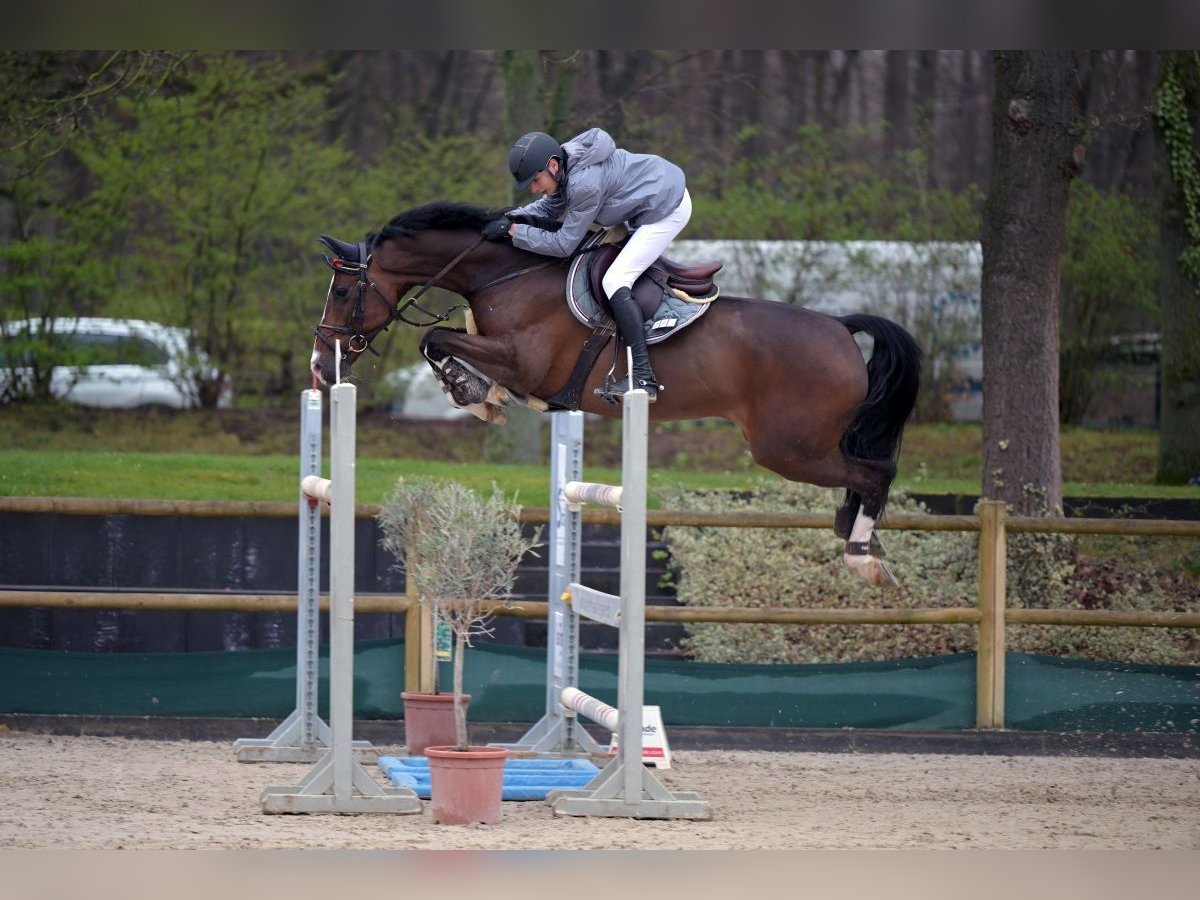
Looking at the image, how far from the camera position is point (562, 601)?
584 cm

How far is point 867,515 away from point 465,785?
5.78 ft

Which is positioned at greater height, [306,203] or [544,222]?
[306,203]

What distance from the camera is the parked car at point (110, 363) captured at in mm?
12164

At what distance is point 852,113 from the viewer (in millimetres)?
21812

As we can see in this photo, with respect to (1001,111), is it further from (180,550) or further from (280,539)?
(180,550)

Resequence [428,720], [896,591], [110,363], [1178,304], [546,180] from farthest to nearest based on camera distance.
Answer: [110,363] < [1178,304] < [896,591] < [428,720] < [546,180]

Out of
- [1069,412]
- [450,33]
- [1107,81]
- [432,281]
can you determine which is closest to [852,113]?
[1107,81]

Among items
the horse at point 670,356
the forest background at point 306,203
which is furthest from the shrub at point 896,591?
the forest background at point 306,203

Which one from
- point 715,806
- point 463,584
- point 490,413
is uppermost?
point 490,413

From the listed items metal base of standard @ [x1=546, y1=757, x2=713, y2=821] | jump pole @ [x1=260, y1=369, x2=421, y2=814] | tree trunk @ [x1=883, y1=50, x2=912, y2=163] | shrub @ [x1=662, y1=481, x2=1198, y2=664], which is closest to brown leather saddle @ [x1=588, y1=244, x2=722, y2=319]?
jump pole @ [x1=260, y1=369, x2=421, y2=814]

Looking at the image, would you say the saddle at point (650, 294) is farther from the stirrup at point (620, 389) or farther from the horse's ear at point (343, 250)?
the horse's ear at point (343, 250)

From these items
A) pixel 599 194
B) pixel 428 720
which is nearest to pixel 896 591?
pixel 428 720

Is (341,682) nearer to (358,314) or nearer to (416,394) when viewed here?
(358,314)

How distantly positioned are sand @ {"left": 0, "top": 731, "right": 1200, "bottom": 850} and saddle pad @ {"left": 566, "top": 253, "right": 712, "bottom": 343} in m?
1.73
